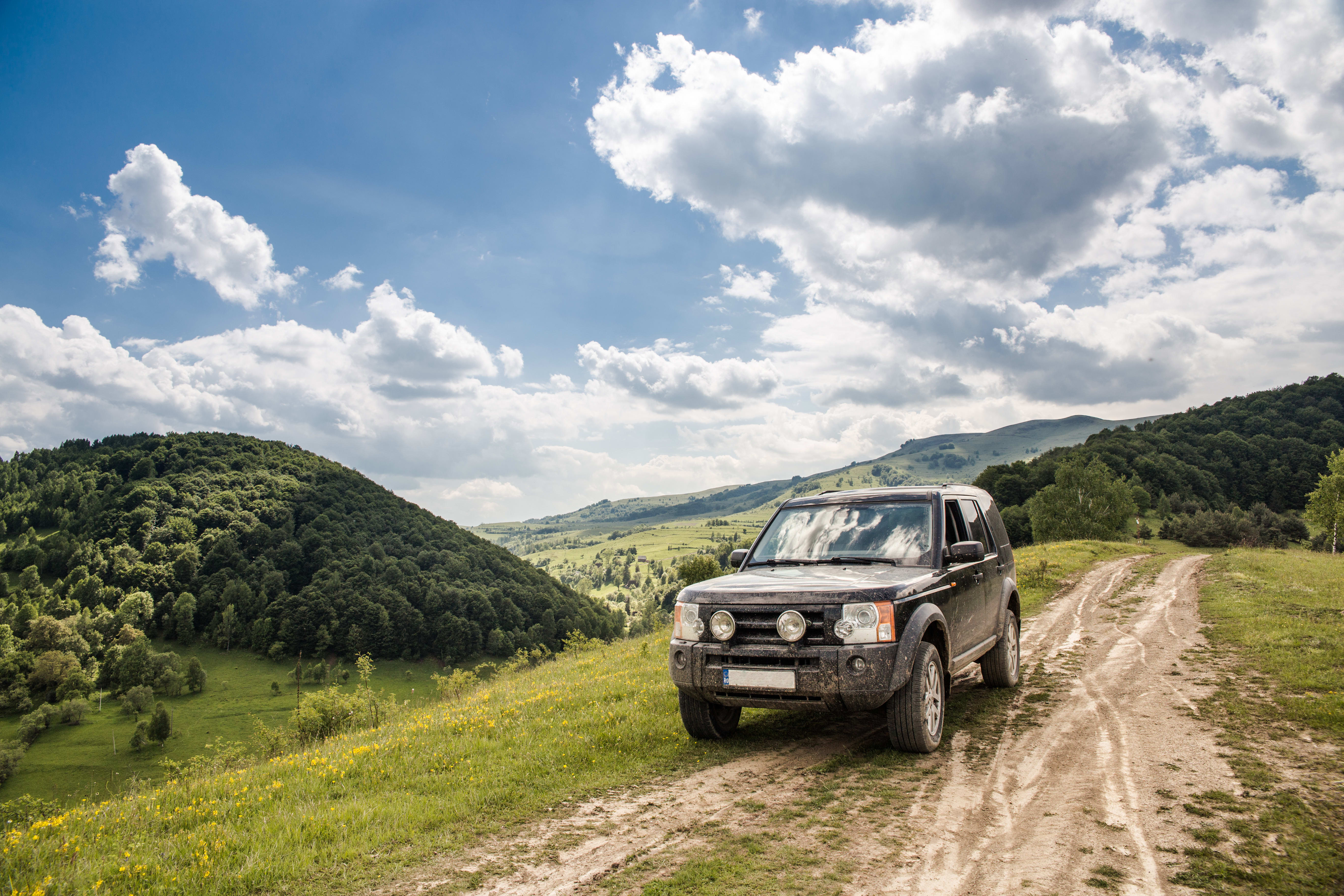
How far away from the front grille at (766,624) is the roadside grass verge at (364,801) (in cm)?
140

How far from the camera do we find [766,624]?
226 inches

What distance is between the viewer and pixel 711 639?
596 cm

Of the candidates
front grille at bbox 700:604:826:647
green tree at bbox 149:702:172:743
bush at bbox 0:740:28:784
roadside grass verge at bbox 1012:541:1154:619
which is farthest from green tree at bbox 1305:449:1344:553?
green tree at bbox 149:702:172:743

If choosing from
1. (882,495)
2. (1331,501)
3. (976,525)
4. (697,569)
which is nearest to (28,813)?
(882,495)

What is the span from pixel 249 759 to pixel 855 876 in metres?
13.4

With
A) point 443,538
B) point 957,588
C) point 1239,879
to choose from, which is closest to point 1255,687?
point 957,588

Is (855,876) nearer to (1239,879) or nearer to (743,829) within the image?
(743,829)

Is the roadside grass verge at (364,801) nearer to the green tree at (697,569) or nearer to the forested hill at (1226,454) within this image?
the green tree at (697,569)

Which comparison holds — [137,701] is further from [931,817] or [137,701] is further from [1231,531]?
[1231,531]

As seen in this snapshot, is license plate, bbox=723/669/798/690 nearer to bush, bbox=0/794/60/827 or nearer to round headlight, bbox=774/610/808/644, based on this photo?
round headlight, bbox=774/610/808/644

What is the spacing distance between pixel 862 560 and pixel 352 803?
5.31m

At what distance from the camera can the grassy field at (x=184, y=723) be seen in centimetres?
7425

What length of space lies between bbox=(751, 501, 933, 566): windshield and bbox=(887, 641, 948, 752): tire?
112 cm

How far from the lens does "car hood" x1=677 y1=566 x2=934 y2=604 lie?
18.3 feet
